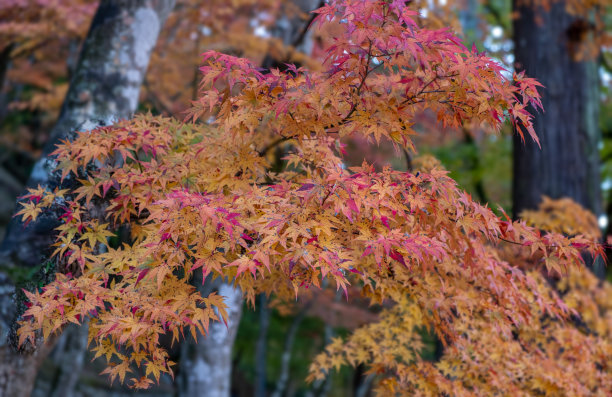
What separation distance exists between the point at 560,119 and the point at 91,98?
6177 millimetres

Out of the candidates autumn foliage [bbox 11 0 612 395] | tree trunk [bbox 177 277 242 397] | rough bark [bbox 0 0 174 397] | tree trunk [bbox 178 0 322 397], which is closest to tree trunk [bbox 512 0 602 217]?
tree trunk [bbox 178 0 322 397]

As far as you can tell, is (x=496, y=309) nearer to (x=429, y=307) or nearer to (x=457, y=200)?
(x=429, y=307)

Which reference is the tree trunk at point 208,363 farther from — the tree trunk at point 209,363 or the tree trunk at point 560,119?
the tree trunk at point 560,119

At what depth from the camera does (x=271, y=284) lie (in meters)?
3.04

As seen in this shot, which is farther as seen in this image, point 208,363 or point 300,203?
point 208,363

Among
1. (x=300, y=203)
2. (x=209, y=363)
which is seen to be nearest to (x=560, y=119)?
(x=209, y=363)

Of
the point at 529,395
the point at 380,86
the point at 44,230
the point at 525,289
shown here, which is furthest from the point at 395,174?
the point at 44,230

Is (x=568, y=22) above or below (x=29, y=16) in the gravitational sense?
above

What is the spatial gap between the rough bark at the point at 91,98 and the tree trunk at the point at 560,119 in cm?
497

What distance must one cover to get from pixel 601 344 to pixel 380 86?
3212 mm

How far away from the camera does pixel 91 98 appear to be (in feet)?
13.6

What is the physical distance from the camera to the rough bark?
11.6ft

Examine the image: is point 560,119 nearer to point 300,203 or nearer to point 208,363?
point 208,363

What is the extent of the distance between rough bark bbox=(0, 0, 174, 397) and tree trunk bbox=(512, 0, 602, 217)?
→ 4.97 m
